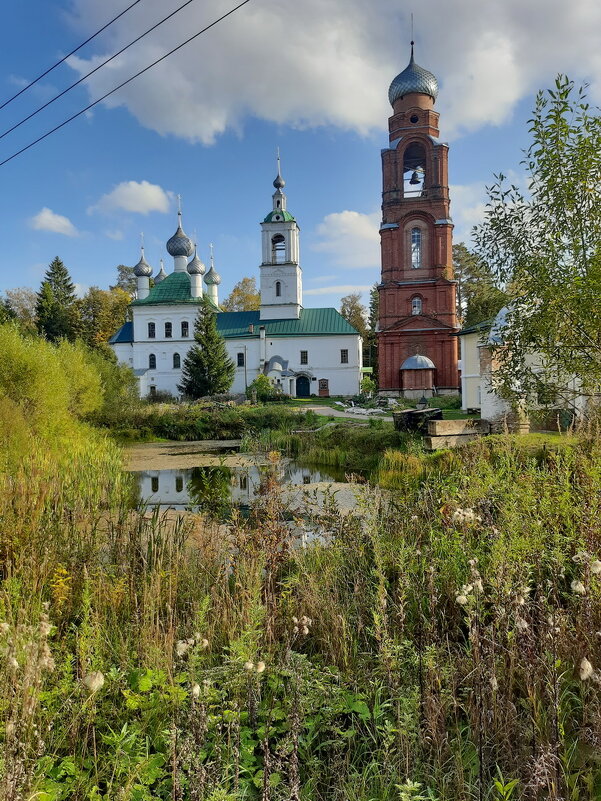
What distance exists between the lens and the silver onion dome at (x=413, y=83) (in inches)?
1501

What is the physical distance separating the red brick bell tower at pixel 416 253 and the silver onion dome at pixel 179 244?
20.5 meters

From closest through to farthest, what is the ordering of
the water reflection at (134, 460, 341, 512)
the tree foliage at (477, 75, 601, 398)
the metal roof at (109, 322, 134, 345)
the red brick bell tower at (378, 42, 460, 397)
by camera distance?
the tree foliage at (477, 75, 601, 398)
the water reflection at (134, 460, 341, 512)
the red brick bell tower at (378, 42, 460, 397)
the metal roof at (109, 322, 134, 345)

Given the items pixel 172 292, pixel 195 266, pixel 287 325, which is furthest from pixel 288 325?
pixel 172 292

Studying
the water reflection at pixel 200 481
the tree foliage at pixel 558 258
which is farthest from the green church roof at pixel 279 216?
the tree foliage at pixel 558 258

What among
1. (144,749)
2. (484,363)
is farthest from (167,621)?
(484,363)

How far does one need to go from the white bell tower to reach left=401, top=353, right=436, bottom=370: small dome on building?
14.3 metres

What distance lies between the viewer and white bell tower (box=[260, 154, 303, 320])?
46.2 m

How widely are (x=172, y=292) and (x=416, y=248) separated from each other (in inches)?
890

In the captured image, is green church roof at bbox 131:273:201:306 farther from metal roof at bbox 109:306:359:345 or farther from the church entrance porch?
the church entrance porch

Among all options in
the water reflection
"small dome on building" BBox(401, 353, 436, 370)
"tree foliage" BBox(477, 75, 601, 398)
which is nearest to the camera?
"tree foliage" BBox(477, 75, 601, 398)

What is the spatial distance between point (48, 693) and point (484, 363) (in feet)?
45.4

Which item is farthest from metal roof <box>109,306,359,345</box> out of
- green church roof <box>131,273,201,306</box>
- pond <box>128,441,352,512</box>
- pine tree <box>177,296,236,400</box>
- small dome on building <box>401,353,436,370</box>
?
pond <box>128,441,352,512</box>

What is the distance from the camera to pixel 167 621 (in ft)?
10.9

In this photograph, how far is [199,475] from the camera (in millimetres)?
15062
